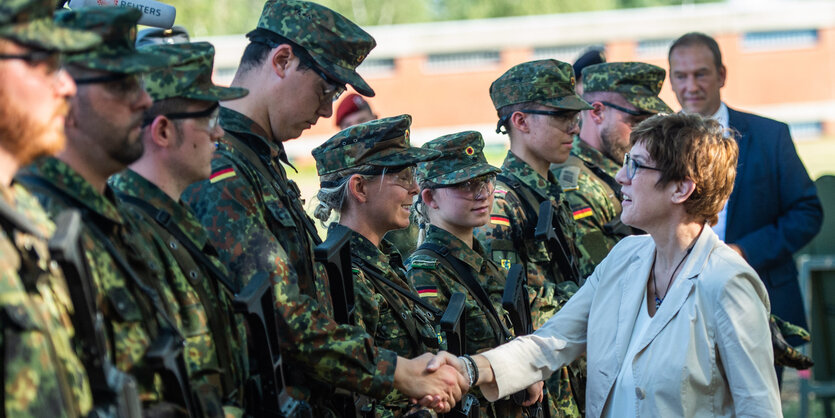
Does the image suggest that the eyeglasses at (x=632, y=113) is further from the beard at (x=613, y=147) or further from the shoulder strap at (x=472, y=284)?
the shoulder strap at (x=472, y=284)

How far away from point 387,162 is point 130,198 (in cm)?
138

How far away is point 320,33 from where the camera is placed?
147 inches

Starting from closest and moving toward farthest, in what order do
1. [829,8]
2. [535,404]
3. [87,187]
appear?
[87,187], [535,404], [829,8]

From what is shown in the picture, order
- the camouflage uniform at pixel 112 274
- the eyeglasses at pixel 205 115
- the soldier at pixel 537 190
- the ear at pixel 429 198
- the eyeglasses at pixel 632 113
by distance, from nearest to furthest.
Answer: the camouflage uniform at pixel 112 274 → the eyeglasses at pixel 205 115 → the ear at pixel 429 198 → the soldier at pixel 537 190 → the eyeglasses at pixel 632 113

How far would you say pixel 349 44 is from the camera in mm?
3799

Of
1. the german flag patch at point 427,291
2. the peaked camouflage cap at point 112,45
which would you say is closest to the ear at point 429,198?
the german flag patch at point 427,291

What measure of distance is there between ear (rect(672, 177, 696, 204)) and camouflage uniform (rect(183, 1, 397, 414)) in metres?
1.23

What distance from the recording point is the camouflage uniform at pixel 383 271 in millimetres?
3939

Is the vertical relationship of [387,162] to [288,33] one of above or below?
below

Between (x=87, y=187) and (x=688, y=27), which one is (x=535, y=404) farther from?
(x=688, y=27)

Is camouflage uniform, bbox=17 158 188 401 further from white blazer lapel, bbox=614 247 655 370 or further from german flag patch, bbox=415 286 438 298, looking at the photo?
german flag patch, bbox=415 286 438 298

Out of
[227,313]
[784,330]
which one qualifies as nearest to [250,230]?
[227,313]

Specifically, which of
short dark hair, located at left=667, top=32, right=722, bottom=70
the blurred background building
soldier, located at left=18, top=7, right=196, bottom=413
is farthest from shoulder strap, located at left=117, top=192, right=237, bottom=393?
the blurred background building

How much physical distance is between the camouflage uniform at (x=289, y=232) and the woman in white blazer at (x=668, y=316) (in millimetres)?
484
